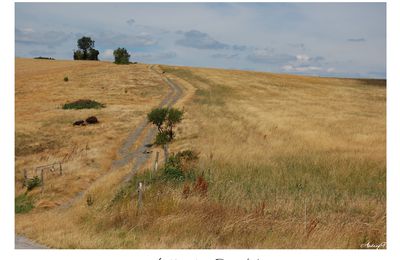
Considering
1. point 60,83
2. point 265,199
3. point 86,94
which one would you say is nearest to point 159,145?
point 265,199

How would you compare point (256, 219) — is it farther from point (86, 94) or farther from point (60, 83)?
point (60, 83)

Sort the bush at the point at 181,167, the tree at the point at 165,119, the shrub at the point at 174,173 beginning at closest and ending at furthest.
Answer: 1. the shrub at the point at 174,173
2. the bush at the point at 181,167
3. the tree at the point at 165,119

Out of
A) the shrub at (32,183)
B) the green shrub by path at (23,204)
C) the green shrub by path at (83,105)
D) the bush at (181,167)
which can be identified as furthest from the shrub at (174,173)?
the green shrub by path at (83,105)

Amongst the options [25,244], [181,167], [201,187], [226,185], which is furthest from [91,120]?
[25,244]

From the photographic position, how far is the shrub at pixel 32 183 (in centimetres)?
2253

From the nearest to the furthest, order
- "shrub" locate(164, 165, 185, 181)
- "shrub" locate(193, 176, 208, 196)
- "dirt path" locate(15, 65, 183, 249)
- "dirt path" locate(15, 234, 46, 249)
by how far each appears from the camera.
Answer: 1. "dirt path" locate(15, 234, 46, 249)
2. "dirt path" locate(15, 65, 183, 249)
3. "shrub" locate(193, 176, 208, 196)
4. "shrub" locate(164, 165, 185, 181)

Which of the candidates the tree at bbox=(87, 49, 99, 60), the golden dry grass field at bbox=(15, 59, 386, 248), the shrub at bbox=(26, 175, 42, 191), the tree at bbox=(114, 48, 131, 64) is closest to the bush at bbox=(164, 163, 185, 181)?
the golden dry grass field at bbox=(15, 59, 386, 248)

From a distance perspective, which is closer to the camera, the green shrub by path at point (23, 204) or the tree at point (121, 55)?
the green shrub by path at point (23, 204)

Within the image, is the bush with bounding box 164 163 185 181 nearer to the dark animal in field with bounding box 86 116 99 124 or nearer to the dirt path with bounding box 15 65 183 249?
the dirt path with bounding box 15 65 183 249

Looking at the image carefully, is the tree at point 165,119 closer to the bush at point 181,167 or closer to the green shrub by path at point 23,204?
the bush at point 181,167

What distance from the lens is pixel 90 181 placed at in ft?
74.9

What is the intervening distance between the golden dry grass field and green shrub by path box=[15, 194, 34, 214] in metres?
0.29

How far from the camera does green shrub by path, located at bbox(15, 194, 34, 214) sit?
64.3ft

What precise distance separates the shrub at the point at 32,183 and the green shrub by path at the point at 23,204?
1.00m
